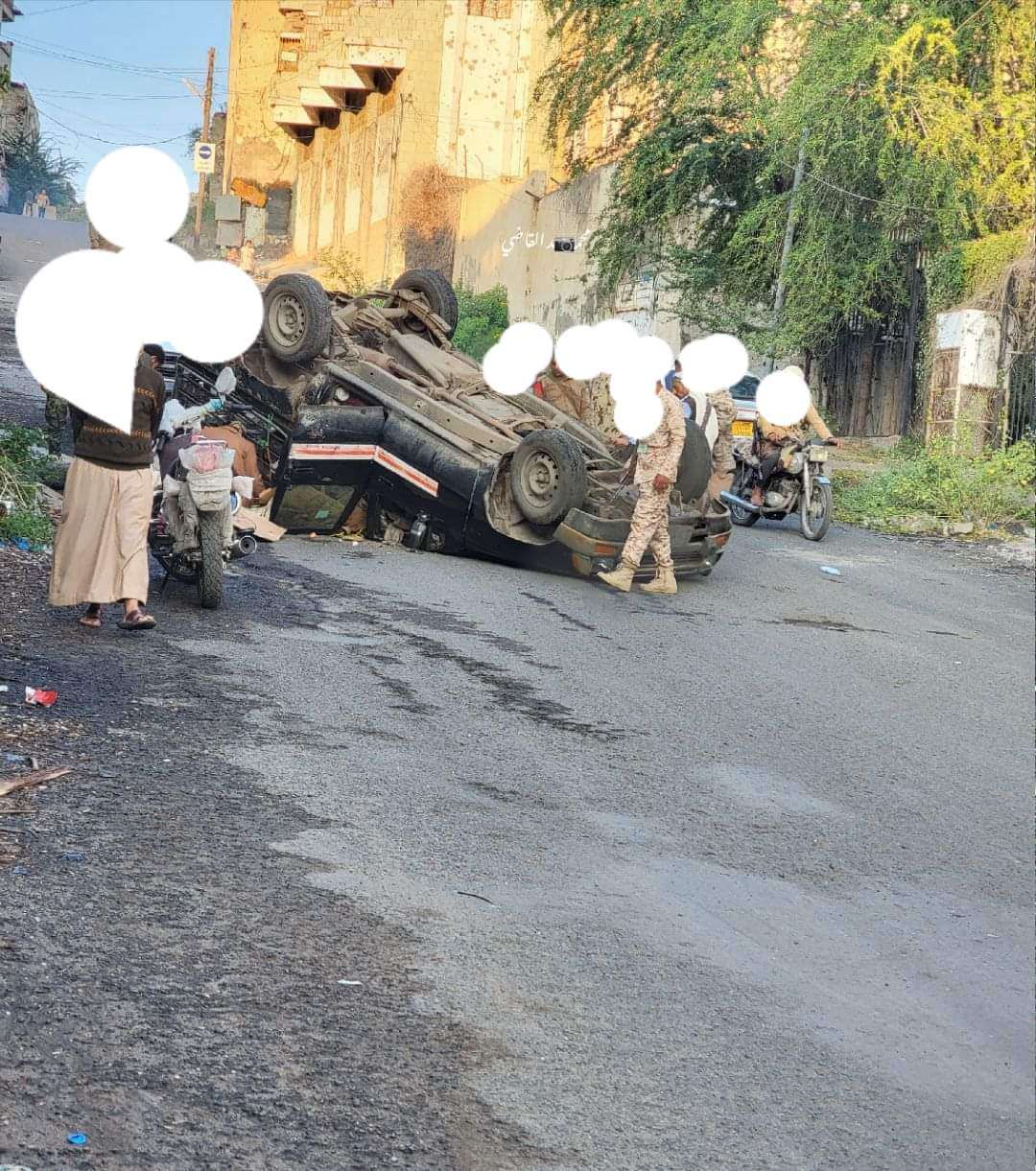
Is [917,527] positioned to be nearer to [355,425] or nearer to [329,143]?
[355,425]

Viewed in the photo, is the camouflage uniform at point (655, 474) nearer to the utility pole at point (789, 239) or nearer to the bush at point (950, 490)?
the bush at point (950, 490)

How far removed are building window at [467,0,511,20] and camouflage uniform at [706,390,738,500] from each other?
1264 inches

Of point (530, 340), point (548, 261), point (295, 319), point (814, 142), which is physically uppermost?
point (814, 142)

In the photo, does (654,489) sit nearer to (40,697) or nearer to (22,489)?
(22,489)

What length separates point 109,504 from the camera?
845 cm

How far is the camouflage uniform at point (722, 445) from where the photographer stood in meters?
14.4

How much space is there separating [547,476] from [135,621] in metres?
4.13

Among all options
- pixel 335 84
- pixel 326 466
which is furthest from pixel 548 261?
pixel 326 466

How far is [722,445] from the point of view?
47.6 feet


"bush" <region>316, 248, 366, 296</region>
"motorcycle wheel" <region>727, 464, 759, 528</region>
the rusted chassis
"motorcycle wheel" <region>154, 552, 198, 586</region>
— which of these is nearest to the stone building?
"bush" <region>316, 248, 366, 296</region>

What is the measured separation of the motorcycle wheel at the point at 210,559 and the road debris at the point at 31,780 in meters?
3.50

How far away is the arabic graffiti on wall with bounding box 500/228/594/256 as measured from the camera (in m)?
32.4

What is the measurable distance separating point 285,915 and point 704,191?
23.6 metres

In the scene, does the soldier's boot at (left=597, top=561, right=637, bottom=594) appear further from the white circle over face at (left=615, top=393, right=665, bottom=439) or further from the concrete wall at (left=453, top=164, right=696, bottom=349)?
the concrete wall at (left=453, top=164, right=696, bottom=349)
